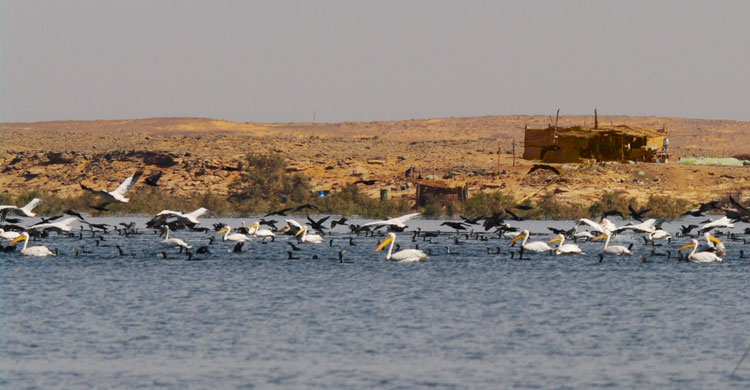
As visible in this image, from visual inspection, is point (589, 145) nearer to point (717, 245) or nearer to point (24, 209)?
point (717, 245)

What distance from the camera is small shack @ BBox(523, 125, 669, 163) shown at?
77.7m

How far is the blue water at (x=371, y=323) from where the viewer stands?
54.8ft

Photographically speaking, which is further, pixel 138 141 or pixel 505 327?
pixel 138 141

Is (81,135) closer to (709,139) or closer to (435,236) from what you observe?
(709,139)

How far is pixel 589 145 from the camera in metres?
79.3

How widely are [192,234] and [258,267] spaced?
1590 centimetres

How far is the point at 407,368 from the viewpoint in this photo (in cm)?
1719

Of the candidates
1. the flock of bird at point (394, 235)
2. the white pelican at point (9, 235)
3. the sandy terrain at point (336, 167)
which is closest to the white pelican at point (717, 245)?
the flock of bird at point (394, 235)

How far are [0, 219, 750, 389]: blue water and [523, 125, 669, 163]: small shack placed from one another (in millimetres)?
43067

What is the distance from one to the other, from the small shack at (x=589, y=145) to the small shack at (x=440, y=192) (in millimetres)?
7976

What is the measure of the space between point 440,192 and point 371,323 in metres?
47.3

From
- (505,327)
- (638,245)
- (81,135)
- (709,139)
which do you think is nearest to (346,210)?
(638,245)

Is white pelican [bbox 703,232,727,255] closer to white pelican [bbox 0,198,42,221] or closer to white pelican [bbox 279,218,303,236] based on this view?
white pelican [bbox 279,218,303,236]

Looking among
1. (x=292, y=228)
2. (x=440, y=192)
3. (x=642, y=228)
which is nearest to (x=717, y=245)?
(x=642, y=228)
